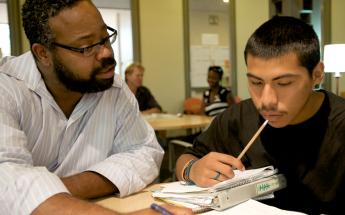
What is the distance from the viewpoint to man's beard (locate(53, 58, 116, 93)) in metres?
1.21

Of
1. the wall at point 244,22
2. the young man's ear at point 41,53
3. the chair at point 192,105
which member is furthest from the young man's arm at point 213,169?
the wall at point 244,22

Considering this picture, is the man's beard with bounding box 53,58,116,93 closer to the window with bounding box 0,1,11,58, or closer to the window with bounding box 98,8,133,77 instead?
the window with bounding box 0,1,11,58

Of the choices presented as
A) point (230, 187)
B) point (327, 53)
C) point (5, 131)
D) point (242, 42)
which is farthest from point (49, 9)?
point (242, 42)

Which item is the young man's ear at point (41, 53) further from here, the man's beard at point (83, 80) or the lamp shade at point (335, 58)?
the lamp shade at point (335, 58)

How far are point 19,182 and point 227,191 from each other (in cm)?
52

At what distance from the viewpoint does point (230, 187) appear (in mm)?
934

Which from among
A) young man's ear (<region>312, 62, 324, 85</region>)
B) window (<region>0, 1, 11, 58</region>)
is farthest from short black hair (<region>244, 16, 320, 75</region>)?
window (<region>0, 1, 11, 58</region>)

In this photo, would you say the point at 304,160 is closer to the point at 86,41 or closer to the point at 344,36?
the point at 86,41

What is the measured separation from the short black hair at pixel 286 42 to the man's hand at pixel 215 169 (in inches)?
12.8

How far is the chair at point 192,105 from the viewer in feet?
18.9

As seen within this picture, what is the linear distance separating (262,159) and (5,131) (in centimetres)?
79

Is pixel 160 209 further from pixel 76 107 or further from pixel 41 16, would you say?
pixel 41 16

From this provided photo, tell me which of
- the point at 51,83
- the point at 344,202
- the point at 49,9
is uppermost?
the point at 49,9

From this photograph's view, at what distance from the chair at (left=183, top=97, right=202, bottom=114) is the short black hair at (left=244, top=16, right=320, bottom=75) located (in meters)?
4.54
